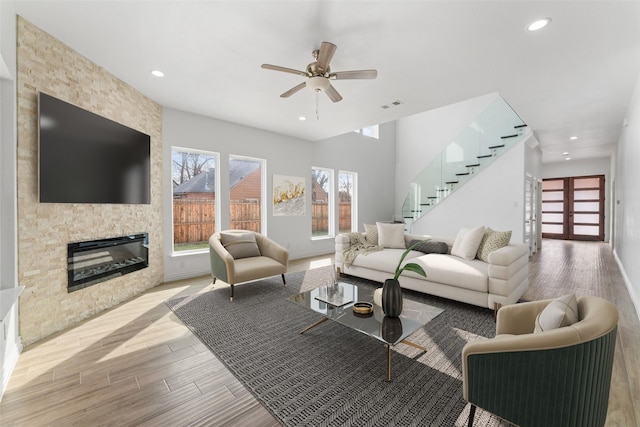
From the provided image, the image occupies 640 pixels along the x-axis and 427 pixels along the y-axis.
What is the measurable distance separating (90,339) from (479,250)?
450cm

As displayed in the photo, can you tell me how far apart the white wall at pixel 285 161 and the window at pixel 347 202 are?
0.22m

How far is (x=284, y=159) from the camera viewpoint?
240 inches

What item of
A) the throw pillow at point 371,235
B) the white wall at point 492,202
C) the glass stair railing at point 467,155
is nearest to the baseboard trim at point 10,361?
the throw pillow at point 371,235

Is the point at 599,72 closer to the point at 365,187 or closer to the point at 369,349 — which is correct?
the point at 369,349

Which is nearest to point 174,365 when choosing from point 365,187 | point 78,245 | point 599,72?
point 78,245

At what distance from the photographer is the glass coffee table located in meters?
2.00

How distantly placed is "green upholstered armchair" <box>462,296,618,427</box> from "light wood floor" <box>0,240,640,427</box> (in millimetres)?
767

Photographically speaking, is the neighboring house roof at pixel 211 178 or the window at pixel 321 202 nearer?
the neighboring house roof at pixel 211 178

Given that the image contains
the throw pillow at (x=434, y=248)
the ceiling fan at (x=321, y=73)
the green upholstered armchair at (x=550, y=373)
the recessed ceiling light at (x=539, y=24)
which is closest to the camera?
the green upholstered armchair at (x=550, y=373)

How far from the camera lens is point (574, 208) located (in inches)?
391

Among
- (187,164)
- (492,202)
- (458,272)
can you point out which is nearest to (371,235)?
(458,272)

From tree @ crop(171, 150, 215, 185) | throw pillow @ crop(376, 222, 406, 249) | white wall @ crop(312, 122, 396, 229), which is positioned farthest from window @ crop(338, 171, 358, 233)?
tree @ crop(171, 150, 215, 185)

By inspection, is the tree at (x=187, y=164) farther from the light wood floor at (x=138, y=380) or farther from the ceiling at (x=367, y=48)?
the light wood floor at (x=138, y=380)

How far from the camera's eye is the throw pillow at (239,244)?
4.20 meters
